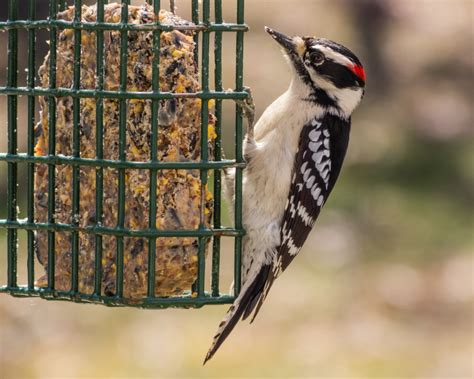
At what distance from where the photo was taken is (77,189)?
5.36m

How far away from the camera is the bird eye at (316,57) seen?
20.4ft

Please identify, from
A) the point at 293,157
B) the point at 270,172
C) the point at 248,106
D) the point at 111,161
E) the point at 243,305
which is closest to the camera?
the point at 111,161

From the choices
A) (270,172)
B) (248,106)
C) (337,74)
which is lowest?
(270,172)

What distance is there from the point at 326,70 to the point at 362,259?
6.07m

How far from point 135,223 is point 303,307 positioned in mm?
5837

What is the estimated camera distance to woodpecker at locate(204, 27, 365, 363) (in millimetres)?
5941

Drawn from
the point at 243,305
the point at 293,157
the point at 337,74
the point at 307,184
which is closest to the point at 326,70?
the point at 337,74

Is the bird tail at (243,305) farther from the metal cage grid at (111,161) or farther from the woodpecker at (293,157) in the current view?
the metal cage grid at (111,161)

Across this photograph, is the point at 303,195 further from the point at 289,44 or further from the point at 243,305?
the point at 289,44

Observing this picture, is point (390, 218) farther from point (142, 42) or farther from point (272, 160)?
point (142, 42)

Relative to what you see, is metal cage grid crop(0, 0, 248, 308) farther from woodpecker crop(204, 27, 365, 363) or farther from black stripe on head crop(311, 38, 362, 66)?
black stripe on head crop(311, 38, 362, 66)

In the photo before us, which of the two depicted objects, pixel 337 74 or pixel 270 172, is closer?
pixel 270 172

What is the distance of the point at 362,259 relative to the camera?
12141mm

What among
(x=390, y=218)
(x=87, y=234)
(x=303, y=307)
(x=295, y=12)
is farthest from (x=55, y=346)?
(x=295, y=12)
